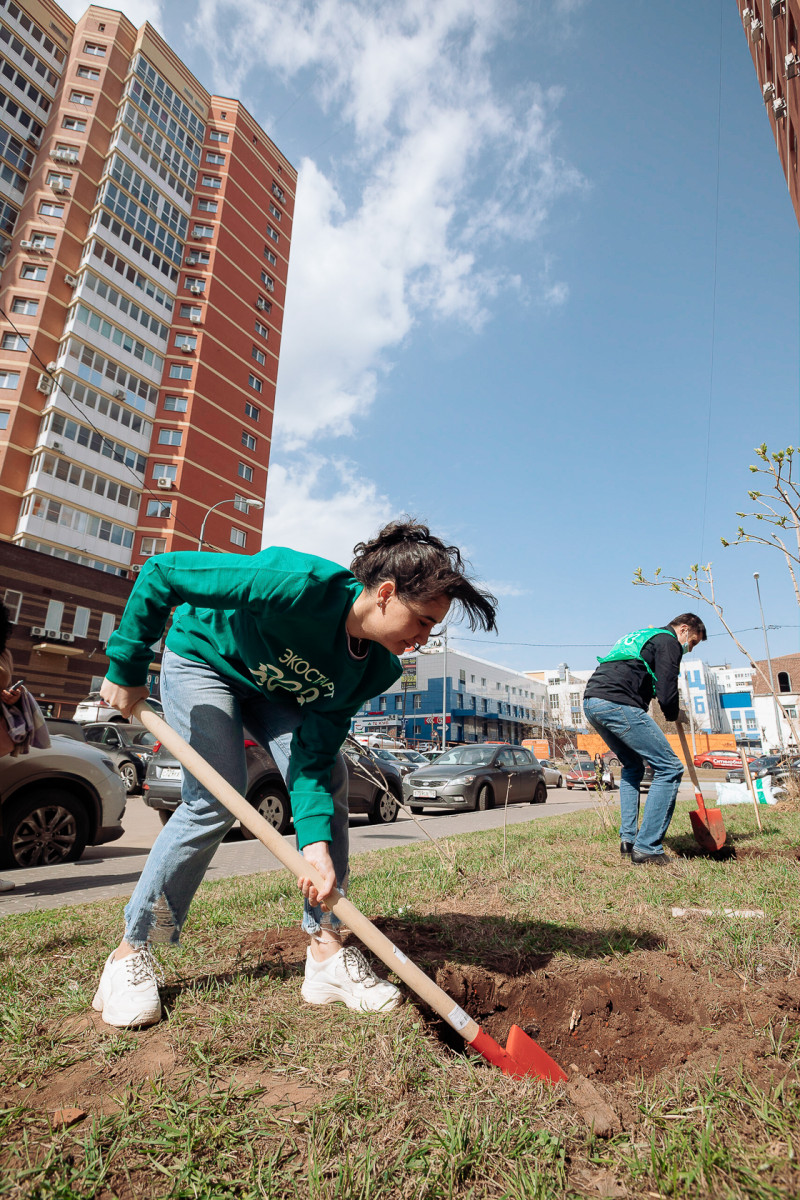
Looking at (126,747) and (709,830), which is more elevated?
(126,747)

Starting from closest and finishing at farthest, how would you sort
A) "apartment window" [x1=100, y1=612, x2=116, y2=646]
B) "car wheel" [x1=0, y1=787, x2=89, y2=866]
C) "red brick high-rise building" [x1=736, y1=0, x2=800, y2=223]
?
"car wheel" [x1=0, y1=787, x2=89, y2=866] → "red brick high-rise building" [x1=736, y1=0, x2=800, y2=223] → "apartment window" [x1=100, y1=612, x2=116, y2=646]

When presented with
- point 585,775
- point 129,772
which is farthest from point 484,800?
point 129,772

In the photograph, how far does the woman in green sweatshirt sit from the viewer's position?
6.66 ft

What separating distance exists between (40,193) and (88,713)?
3184 cm

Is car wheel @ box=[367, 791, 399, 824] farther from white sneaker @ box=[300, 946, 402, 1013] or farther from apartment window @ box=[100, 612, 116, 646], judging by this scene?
apartment window @ box=[100, 612, 116, 646]

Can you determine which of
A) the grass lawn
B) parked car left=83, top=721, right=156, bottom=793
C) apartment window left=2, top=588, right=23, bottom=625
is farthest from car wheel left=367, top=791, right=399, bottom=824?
apartment window left=2, top=588, right=23, bottom=625

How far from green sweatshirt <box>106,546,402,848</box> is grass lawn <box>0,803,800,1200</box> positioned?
65 cm

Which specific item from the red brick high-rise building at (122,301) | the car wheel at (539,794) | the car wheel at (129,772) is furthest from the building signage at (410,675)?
the car wheel at (129,772)

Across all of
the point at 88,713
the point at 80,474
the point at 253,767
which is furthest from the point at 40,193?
the point at 253,767

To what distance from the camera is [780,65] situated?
8258 millimetres

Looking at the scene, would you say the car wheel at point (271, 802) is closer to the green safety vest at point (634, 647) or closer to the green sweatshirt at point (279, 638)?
the green safety vest at point (634, 647)

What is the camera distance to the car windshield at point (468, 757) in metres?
14.1

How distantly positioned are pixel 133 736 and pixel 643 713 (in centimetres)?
1332

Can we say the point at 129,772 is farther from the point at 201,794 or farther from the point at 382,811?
the point at 201,794
